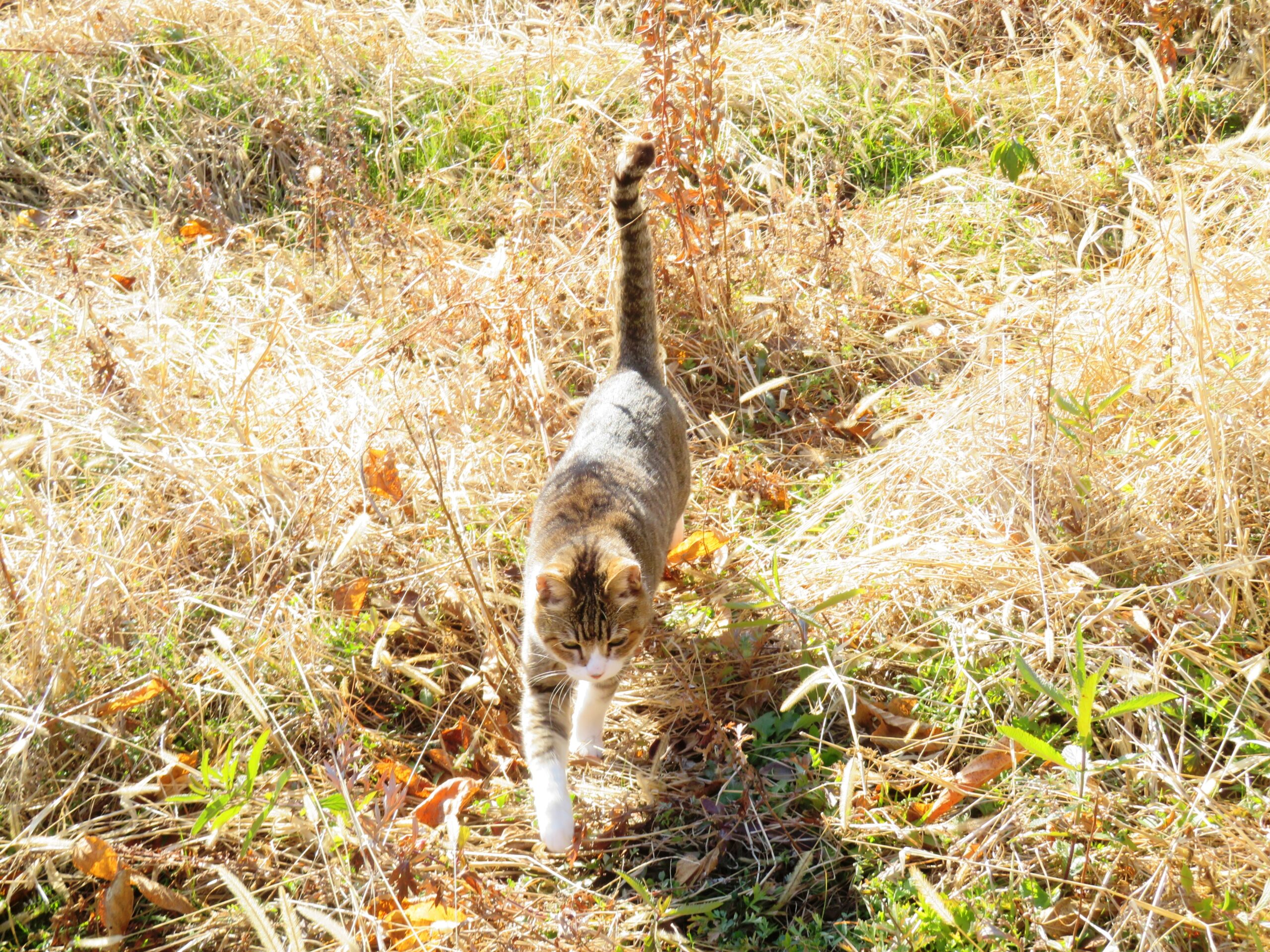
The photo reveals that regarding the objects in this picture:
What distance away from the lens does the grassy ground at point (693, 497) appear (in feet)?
8.38

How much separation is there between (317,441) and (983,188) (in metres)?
3.64

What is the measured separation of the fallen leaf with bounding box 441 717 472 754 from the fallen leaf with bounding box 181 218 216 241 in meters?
3.49

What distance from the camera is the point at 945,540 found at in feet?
10.8

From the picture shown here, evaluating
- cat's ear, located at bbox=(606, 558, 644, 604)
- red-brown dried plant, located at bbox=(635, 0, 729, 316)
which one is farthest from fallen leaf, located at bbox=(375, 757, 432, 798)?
red-brown dried plant, located at bbox=(635, 0, 729, 316)

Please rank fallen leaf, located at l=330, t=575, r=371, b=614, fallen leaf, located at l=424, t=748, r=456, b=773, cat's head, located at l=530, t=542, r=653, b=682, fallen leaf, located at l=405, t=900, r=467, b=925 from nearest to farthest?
1. fallen leaf, located at l=405, t=900, r=467, b=925
2. cat's head, located at l=530, t=542, r=653, b=682
3. fallen leaf, located at l=424, t=748, r=456, b=773
4. fallen leaf, located at l=330, t=575, r=371, b=614

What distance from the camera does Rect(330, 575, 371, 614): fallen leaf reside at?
340cm

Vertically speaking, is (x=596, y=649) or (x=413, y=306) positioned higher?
(x=413, y=306)

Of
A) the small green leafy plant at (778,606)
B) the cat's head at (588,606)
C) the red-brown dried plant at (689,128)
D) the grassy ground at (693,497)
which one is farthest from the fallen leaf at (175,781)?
the red-brown dried plant at (689,128)

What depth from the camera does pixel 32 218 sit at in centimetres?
570

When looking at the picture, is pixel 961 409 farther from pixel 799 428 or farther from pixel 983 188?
pixel 983 188

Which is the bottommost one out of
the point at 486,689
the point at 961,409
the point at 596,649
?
the point at 486,689

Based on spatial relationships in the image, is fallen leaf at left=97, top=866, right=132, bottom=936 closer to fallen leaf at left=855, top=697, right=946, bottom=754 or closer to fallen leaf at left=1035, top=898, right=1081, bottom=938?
fallen leaf at left=855, top=697, right=946, bottom=754

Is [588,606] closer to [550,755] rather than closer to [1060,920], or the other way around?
[550,755]

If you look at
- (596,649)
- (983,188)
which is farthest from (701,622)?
(983,188)
